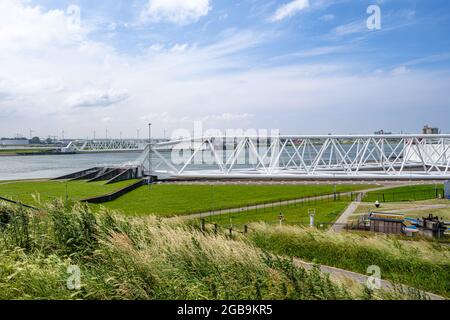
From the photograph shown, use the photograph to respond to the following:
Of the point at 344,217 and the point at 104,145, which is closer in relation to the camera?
the point at 344,217

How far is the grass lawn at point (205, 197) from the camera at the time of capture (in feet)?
98.1

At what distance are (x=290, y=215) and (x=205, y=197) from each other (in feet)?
40.3

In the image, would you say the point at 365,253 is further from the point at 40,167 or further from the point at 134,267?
the point at 40,167

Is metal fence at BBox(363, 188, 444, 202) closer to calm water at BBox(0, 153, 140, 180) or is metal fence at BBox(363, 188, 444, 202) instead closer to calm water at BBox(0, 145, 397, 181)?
calm water at BBox(0, 145, 397, 181)

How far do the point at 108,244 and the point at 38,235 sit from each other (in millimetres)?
2394

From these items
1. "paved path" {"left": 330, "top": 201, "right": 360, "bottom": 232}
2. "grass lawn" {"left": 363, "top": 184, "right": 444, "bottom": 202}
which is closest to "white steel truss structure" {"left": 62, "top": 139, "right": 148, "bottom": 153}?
"grass lawn" {"left": 363, "top": 184, "right": 444, "bottom": 202}

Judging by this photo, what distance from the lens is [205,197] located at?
36.9 meters

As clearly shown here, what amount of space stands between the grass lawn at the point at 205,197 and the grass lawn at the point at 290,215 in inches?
122

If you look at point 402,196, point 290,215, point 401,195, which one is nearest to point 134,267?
point 290,215

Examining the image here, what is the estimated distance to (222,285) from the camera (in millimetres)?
6305

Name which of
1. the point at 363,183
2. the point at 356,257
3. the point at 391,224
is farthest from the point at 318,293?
the point at 363,183

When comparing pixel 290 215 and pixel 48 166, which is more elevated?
pixel 48 166

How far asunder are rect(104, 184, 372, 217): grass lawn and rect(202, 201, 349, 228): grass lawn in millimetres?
3101
